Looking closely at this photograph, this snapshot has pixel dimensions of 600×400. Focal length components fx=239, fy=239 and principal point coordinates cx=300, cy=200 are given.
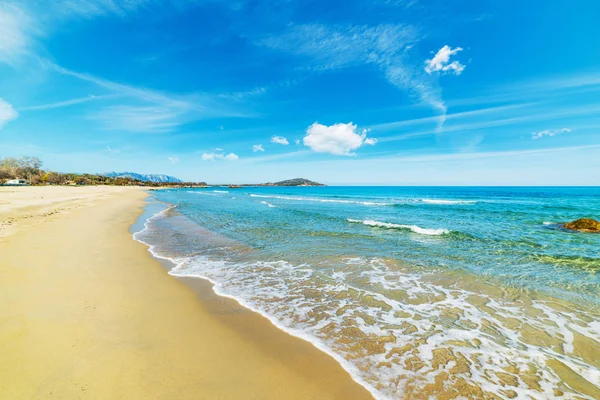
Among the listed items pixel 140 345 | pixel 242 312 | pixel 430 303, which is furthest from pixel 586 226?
pixel 140 345

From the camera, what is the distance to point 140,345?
169 inches

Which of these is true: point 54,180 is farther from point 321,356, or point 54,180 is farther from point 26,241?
point 321,356

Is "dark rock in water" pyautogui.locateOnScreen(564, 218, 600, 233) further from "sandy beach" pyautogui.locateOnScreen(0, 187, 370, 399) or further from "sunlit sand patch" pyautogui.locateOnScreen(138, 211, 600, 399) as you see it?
"sandy beach" pyautogui.locateOnScreen(0, 187, 370, 399)

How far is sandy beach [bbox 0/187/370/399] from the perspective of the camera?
3.35m

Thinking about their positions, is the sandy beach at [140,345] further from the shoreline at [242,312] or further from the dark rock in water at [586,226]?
the dark rock in water at [586,226]

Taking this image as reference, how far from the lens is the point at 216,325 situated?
17.0ft

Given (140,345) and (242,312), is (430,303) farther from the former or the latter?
(140,345)

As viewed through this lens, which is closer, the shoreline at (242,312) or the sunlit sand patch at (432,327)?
the sunlit sand patch at (432,327)

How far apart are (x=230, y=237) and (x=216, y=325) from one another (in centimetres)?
983

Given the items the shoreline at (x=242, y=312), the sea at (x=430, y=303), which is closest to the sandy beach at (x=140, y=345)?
the shoreline at (x=242, y=312)

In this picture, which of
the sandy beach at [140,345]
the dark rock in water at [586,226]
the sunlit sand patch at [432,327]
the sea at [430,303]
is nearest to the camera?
the sandy beach at [140,345]

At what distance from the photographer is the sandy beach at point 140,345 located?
335 centimetres

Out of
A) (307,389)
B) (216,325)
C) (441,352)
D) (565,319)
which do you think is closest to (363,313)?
(441,352)

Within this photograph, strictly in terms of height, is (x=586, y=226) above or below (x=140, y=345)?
above
